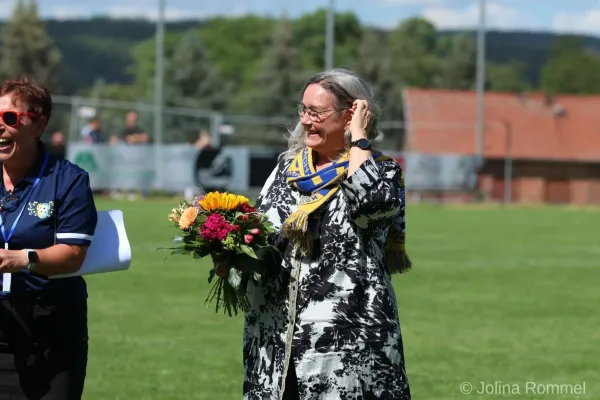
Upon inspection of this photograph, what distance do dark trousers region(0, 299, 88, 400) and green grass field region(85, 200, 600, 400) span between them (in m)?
3.79

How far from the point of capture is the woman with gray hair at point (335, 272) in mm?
5242

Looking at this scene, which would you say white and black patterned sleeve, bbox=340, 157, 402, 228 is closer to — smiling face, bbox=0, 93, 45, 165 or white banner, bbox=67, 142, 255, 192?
smiling face, bbox=0, 93, 45, 165

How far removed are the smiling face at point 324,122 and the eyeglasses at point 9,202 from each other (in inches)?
49.3

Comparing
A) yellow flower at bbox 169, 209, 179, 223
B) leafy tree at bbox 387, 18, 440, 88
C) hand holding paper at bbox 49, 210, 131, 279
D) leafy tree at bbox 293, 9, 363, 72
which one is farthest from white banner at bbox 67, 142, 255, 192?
leafy tree at bbox 293, 9, 363, 72

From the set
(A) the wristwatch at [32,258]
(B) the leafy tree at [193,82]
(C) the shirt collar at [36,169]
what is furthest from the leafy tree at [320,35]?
(A) the wristwatch at [32,258]

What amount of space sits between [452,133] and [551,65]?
338ft

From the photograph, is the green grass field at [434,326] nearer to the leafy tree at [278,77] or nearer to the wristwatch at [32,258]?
the wristwatch at [32,258]

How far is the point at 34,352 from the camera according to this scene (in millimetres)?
5344

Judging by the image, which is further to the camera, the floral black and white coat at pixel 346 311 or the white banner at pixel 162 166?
the white banner at pixel 162 166

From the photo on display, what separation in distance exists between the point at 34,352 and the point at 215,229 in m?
0.93

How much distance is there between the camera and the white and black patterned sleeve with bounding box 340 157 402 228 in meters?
5.12

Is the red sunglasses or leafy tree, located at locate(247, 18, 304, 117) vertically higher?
leafy tree, located at locate(247, 18, 304, 117)

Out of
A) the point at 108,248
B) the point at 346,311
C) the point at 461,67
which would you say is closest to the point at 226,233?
the point at 108,248

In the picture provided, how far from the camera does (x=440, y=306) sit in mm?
14328
